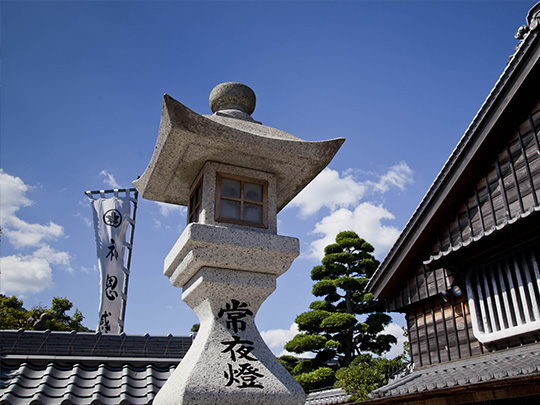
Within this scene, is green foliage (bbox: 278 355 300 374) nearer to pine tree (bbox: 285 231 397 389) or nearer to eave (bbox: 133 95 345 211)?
pine tree (bbox: 285 231 397 389)

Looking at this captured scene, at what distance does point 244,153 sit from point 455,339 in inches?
→ 246

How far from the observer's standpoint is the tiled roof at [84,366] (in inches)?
144

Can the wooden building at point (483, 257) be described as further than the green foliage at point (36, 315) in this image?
No

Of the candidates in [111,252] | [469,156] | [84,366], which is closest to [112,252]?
[111,252]

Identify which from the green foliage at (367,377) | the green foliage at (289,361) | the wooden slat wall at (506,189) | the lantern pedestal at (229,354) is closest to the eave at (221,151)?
the lantern pedestal at (229,354)

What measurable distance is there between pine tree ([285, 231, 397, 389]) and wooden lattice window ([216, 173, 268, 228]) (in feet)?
49.2

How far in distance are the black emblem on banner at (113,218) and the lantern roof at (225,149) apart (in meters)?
8.39

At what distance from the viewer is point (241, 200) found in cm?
364

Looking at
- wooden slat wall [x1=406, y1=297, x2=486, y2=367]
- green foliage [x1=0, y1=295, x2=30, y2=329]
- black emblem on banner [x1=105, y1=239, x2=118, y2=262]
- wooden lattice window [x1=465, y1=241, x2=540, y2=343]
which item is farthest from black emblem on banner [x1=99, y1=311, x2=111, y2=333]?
green foliage [x1=0, y1=295, x2=30, y2=329]

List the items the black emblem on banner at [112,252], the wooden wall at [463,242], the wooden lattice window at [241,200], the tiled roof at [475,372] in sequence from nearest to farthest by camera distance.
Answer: the wooden lattice window at [241,200]
the tiled roof at [475,372]
the wooden wall at [463,242]
the black emblem on banner at [112,252]

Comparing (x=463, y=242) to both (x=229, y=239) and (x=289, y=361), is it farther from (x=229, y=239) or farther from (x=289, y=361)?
(x=289, y=361)

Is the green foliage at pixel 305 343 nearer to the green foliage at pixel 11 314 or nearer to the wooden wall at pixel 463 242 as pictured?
the wooden wall at pixel 463 242

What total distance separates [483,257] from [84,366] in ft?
20.7

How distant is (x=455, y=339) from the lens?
25.4ft
